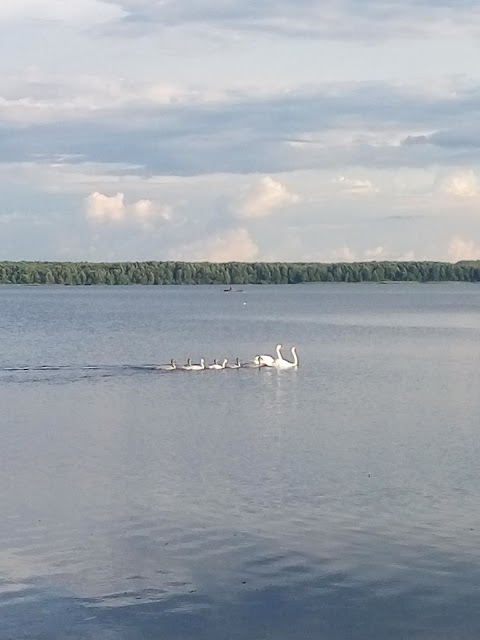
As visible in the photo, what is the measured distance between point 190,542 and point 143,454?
7124 mm

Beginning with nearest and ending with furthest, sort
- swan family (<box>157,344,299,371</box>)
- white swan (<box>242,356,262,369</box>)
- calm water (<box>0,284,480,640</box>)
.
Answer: calm water (<box>0,284,480,640</box>)
swan family (<box>157,344,299,371</box>)
white swan (<box>242,356,262,369</box>)

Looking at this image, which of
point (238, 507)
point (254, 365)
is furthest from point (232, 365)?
point (238, 507)

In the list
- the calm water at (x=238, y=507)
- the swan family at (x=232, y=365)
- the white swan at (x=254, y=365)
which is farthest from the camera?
the white swan at (x=254, y=365)

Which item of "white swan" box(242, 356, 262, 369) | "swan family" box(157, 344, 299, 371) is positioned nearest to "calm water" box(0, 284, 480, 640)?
"swan family" box(157, 344, 299, 371)

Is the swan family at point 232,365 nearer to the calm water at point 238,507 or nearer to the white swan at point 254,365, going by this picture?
the white swan at point 254,365

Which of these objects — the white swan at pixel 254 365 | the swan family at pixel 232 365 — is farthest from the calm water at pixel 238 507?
the white swan at pixel 254 365

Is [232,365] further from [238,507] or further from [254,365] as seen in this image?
[238,507]

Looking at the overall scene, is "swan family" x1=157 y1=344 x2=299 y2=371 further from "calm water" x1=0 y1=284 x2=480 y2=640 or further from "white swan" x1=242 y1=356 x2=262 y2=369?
"calm water" x1=0 y1=284 x2=480 y2=640

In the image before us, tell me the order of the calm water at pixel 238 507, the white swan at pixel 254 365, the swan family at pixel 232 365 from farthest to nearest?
the white swan at pixel 254 365 → the swan family at pixel 232 365 → the calm water at pixel 238 507

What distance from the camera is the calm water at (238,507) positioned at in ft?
42.0

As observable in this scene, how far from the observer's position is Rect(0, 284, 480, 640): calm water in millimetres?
12812

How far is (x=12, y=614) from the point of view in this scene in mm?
12641

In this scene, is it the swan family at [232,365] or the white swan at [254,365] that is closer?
the swan family at [232,365]

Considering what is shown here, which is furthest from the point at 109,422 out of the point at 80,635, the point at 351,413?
the point at 80,635
